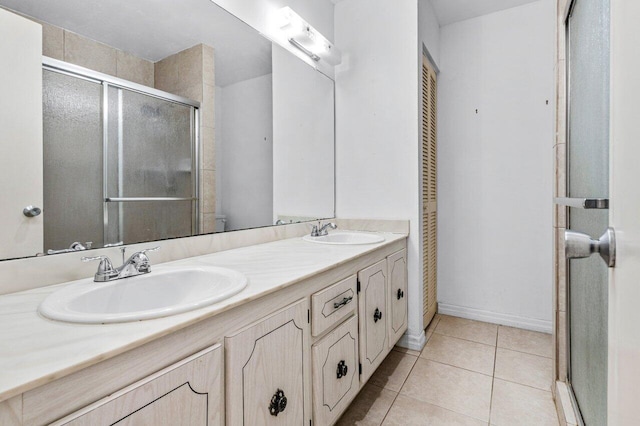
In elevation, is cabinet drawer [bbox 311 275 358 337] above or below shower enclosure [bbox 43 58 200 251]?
below

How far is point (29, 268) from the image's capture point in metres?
0.93

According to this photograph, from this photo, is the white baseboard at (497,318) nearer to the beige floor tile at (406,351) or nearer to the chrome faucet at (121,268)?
the beige floor tile at (406,351)

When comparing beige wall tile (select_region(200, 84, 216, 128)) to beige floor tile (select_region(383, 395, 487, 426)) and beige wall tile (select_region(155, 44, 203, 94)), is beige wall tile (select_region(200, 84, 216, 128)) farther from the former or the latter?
beige floor tile (select_region(383, 395, 487, 426))

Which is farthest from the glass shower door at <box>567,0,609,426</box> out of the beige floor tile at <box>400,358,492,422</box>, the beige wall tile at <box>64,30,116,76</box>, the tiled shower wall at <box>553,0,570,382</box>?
the beige wall tile at <box>64,30,116,76</box>

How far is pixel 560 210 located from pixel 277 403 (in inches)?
56.7

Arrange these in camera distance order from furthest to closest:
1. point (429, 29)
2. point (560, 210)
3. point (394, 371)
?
point (429, 29) < point (394, 371) < point (560, 210)

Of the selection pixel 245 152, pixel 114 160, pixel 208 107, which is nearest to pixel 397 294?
pixel 245 152

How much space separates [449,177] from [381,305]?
1.48 metres

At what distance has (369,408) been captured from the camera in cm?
159

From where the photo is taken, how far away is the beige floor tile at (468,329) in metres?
2.30

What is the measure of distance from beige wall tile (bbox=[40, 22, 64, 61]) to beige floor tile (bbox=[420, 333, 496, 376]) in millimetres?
2301

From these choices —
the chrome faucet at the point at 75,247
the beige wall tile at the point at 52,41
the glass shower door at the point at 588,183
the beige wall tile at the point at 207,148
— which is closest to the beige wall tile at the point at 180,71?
the beige wall tile at the point at 207,148

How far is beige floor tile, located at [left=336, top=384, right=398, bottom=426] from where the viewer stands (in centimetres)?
→ 150

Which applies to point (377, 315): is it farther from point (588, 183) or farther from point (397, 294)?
point (588, 183)
